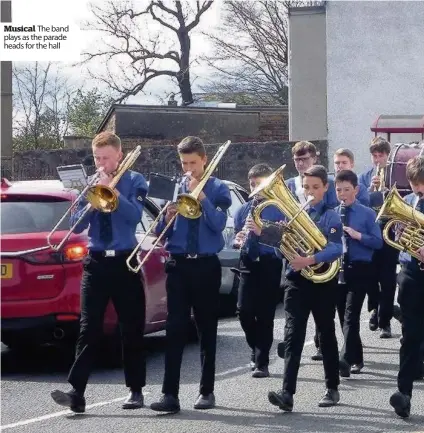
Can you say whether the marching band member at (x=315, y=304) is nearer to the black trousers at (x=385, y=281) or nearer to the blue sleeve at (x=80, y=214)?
the blue sleeve at (x=80, y=214)

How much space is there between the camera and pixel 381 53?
30.1 meters

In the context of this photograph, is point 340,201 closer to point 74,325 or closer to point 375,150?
point 375,150

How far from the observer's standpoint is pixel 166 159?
2559 centimetres

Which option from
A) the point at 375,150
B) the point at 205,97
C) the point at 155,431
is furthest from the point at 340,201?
the point at 205,97

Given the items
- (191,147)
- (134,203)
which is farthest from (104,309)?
(191,147)

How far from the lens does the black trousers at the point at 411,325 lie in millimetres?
7719

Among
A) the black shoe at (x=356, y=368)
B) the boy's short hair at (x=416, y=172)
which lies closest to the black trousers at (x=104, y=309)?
the boy's short hair at (x=416, y=172)

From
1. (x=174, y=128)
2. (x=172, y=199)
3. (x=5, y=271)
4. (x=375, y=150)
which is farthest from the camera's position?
(x=174, y=128)

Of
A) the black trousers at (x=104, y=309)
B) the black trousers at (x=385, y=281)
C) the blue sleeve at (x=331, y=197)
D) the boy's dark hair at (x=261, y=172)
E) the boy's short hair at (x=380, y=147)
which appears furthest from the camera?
the boy's short hair at (x=380, y=147)

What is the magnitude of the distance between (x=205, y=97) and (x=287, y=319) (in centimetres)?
4331

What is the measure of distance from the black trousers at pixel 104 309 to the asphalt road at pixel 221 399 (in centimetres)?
29

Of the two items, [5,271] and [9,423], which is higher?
[5,271]

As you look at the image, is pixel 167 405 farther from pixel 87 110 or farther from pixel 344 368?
pixel 87 110

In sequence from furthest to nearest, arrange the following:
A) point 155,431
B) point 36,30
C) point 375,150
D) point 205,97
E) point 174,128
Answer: point 205,97, point 174,128, point 36,30, point 375,150, point 155,431
